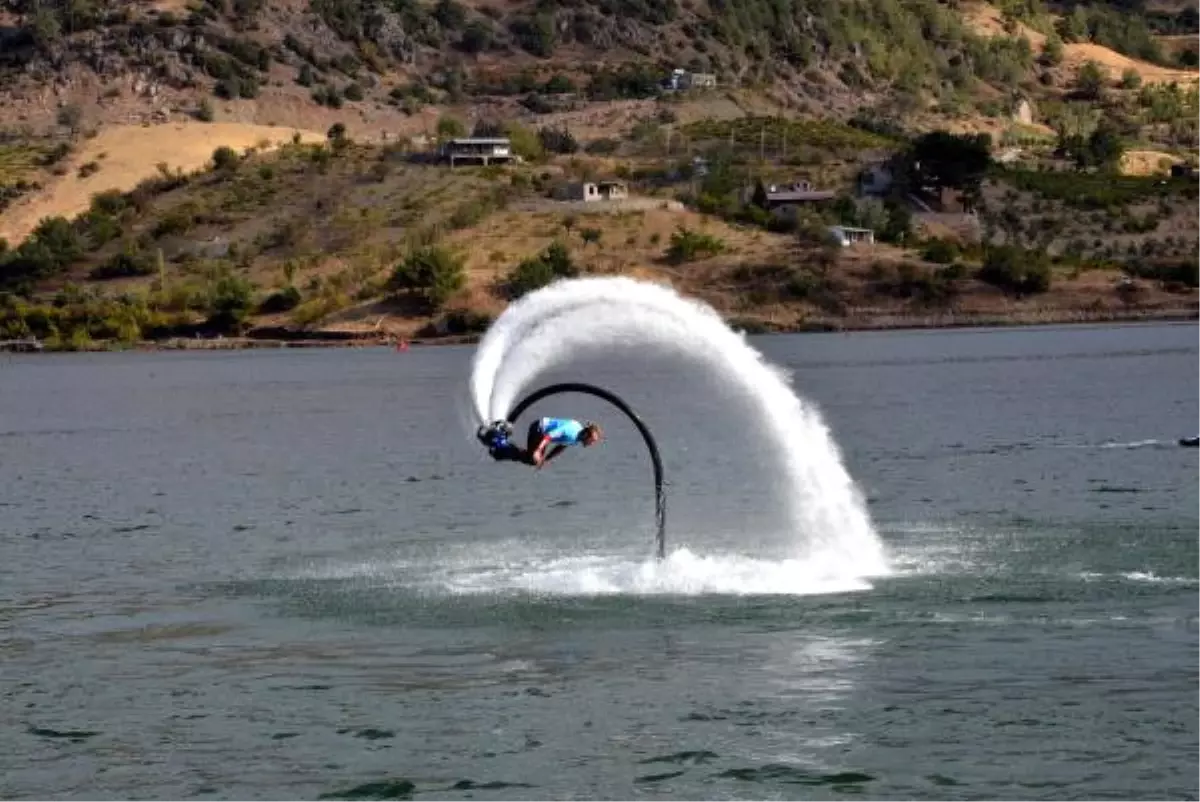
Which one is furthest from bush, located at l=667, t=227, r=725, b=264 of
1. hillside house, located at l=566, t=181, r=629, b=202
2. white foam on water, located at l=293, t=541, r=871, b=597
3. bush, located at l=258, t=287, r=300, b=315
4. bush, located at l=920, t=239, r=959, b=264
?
white foam on water, located at l=293, t=541, r=871, b=597

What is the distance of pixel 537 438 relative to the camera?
35250 mm

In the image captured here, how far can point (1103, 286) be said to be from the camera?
559ft

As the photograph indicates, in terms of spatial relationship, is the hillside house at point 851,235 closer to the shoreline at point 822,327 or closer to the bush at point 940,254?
the bush at point 940,254

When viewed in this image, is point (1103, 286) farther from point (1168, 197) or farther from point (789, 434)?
point (789, 434)

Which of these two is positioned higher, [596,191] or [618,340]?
[596,191]

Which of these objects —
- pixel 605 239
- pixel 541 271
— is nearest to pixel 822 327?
pixel 605 239

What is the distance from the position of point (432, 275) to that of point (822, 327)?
28.2 metres

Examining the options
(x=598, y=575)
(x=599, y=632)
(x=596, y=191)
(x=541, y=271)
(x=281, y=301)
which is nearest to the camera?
(x=599, y=632)

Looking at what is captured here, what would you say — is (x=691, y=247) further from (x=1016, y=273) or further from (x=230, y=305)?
(x=230, y=305)

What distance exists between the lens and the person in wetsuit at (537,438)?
34.8m

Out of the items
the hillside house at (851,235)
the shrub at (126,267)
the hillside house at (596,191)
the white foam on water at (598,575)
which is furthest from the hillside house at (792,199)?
the white foam on water at (598,575)

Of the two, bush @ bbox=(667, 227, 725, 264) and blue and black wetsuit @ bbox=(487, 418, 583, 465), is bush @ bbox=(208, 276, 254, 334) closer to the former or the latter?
bush @ bbox=(667, 227, 725, 264)

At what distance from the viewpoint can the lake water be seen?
28625 millimetres

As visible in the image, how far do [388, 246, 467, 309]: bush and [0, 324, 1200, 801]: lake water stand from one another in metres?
97.5
